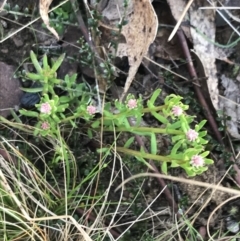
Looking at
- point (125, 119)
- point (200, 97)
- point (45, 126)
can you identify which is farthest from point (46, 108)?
point (200, 97)

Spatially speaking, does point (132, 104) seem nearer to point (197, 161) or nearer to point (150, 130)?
point (150, 130)

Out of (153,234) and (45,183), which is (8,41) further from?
(153,234)

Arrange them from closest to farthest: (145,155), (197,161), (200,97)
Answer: (197,161) → (145,155) → (200,97)

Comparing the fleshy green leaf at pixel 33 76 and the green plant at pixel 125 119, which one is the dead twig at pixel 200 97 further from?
the fleshy green leaf at pixel 33 76

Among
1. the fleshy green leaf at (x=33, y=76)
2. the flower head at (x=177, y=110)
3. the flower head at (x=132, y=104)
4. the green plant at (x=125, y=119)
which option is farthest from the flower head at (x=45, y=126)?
the flower head at (x=177, y=110)

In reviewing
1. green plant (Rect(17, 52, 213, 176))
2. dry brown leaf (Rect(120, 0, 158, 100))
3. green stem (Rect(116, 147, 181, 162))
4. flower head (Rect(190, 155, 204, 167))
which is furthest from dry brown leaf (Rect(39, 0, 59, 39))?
flower head (Rect(190, 155, 204, 167))

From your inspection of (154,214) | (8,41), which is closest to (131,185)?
(154,214)
